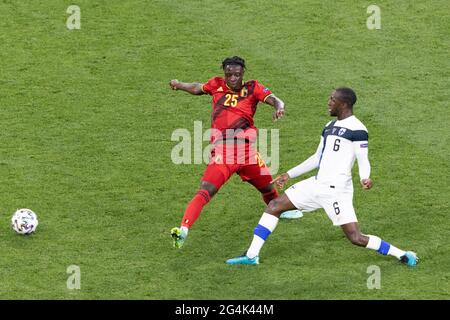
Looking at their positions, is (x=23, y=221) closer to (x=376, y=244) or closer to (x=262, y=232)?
(x=262, y=232)

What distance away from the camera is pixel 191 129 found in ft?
63.7

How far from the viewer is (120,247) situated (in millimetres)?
15578

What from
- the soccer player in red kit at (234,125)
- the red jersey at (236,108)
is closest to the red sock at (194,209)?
the soccer player in red kit at (234,125)

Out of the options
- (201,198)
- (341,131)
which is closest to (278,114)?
(341,131)

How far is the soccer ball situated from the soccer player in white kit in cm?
300

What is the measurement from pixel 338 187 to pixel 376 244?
868 millimetres

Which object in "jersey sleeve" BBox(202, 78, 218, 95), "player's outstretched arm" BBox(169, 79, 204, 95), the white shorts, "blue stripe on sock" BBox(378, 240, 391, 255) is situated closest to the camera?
the white shorts

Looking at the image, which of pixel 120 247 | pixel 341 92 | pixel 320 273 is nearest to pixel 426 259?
pixel 320 273

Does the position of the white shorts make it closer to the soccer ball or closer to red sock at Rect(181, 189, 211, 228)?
red sock at Rect(181, 189, 211, 228)

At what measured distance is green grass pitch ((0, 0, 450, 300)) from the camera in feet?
48.4

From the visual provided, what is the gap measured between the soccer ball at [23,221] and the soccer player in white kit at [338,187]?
3000mm

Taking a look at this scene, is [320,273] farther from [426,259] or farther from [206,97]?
[206,97]

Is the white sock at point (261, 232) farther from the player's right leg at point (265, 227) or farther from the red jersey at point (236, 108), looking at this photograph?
the red jersey at point (236, 108)

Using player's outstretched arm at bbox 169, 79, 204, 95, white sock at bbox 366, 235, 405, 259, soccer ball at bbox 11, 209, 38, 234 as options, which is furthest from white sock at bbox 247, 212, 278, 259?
soccer ball at bbox 11, 209, 38, 234
